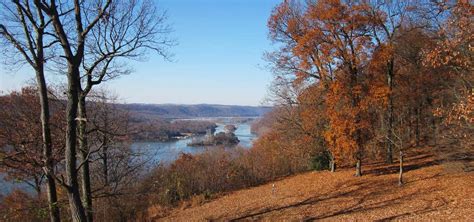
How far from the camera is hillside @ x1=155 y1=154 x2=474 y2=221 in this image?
11.0 m

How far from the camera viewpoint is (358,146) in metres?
17.0

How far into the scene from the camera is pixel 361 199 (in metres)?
13.4

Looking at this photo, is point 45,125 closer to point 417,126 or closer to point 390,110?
point 390,110

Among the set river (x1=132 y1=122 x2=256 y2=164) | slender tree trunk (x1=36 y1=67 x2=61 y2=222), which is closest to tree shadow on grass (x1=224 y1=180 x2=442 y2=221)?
river (x1=132 y1=122 x2=256 y2=164)

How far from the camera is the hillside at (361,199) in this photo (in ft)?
36.0

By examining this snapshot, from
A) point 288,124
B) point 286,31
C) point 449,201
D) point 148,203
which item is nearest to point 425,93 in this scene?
point 288,124

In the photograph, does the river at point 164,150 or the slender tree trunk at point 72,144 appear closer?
the slender tree trunk at point 72,144

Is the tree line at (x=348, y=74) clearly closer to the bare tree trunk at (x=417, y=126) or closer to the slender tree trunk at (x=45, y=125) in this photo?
the bare tree trunk at (x=417, y=126)

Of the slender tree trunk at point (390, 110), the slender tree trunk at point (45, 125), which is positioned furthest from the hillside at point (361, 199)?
the slender tree trunk at point (45, 125)

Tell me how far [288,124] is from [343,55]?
6832mm

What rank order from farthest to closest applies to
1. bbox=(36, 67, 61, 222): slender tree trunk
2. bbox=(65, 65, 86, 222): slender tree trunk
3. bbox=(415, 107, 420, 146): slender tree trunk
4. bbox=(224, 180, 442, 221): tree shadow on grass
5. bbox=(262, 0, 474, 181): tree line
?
bbox=(415, 107, 420, 146): slender tree trunk → bbox=(262, 0, 474, 181): tree line → bbox=(224, 180, 442, 221): tree shadow on grass → bbox=(36, 67, 61, 222): slender tree trunk → bbox=(65, 65, 86, 222): slender tree trunk

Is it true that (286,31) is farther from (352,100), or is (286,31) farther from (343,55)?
(352,100)

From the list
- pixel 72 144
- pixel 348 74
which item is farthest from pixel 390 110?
pixel 72 144

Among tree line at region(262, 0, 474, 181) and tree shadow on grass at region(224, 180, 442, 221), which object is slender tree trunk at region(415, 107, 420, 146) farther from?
tree shadow on grass at region(224, 180, 442, 221)
